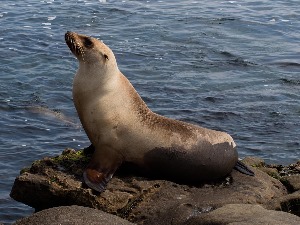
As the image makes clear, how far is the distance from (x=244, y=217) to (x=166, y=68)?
1034 cm

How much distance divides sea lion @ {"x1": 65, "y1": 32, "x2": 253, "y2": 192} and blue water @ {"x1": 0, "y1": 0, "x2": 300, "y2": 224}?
1.98m

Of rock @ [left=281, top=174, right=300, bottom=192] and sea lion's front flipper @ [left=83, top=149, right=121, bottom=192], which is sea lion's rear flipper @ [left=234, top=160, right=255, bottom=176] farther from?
sea lion's front flipper @ [left=83, top=149, right=121, bottom=192]

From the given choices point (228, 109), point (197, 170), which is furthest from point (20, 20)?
point (197, 170)

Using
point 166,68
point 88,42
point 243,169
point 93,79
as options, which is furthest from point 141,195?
point 166,68

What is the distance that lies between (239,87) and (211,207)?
323 inches

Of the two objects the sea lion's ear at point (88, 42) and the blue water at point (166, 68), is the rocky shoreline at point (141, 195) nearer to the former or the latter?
the sea lion's ear at point (88, 42)

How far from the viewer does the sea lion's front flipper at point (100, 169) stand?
7.20 m

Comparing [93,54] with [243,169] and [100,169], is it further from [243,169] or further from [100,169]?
[243,169]

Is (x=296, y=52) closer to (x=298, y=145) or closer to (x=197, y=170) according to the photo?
(x=298, y=145)

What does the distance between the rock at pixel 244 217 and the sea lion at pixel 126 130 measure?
131 centimetres

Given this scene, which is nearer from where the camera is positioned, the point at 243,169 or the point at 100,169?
the point at 100,169

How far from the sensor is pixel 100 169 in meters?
7.42

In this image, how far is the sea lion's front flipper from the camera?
7203mm

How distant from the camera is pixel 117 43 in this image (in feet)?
60.1
